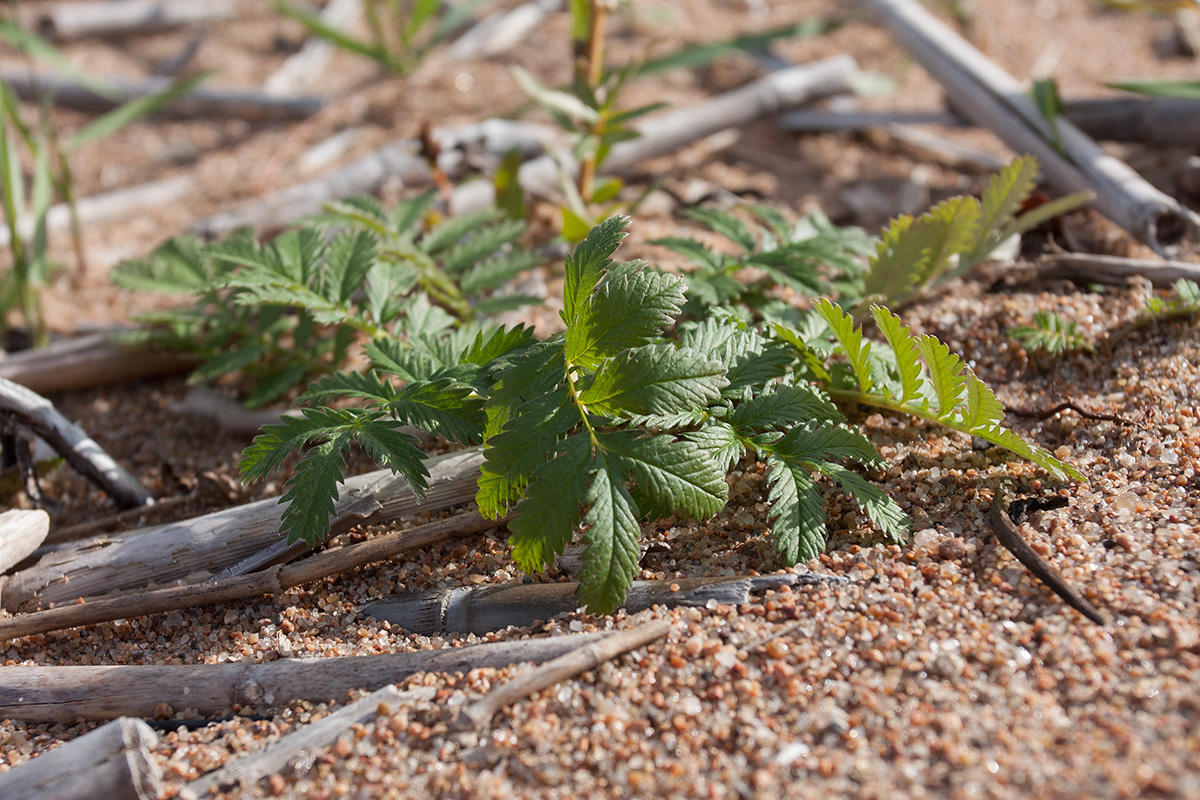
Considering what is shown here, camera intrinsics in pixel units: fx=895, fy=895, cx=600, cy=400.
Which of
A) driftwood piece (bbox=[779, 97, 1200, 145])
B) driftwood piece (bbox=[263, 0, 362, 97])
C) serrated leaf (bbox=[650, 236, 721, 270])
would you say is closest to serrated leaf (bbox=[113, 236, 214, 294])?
serrated leaf (bbox=[650, 236, 721, 270])

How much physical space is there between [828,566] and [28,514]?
203cm

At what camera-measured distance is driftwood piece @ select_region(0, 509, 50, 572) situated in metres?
2.25

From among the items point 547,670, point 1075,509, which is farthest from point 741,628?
point 1075,509

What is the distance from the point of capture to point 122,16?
223 inches

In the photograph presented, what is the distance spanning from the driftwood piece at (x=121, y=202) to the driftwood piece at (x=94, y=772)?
3.19m

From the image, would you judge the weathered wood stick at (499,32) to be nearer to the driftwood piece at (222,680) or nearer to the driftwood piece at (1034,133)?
the driftwood piece at (1034,133)

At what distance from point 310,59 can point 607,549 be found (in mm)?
4534

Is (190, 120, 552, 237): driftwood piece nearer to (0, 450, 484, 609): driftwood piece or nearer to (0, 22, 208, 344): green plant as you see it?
(0, 22, 208, 344): green plant

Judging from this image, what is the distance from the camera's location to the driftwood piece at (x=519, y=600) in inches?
74.1

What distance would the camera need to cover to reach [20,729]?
1.89m

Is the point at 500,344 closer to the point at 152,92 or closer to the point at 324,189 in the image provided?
the point at 324,189

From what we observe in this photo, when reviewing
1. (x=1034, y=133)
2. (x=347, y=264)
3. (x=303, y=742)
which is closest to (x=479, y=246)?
(x=347, y=264)

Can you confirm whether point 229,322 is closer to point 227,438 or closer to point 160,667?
point 227,438

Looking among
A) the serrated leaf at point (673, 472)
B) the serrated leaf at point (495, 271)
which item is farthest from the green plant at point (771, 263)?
the serrated leaf at point (673, 472)
